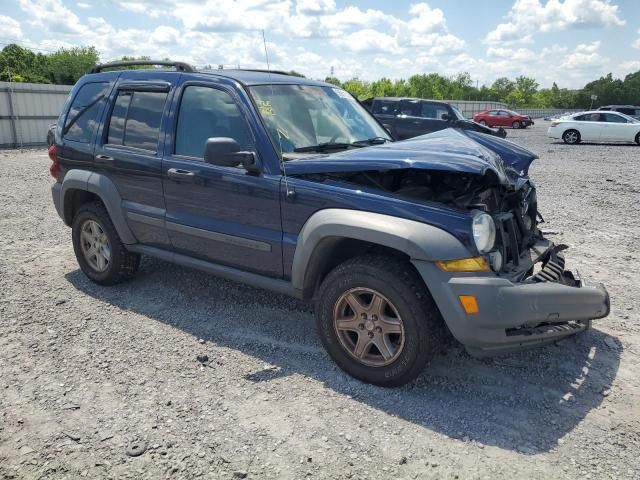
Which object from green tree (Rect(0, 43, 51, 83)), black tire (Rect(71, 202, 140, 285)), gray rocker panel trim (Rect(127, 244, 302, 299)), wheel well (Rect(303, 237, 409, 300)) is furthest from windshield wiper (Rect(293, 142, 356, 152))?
green tree (Rect(0, 43, 51, 83))

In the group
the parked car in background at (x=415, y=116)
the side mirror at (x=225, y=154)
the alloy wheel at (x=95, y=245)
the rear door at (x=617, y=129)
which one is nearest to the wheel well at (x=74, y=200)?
the alloy wheel at (x=95, y=245)

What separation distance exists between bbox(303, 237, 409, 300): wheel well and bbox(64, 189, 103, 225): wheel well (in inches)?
102

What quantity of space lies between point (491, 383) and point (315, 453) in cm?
135

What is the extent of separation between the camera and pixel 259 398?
3.38 meters

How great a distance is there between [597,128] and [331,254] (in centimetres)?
A: 2216

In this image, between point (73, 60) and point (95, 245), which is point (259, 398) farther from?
point (73, 60)

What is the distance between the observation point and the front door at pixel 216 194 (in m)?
3.82

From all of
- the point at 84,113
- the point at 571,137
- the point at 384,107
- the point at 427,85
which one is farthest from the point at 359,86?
the point at 84,113

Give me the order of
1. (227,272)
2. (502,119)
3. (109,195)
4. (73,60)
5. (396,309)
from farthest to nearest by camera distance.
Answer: (73,60)
(502,119)
(109,195)
(227,272)
(396,309)

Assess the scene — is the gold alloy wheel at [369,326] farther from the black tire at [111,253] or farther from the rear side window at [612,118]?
the rear side window at [612,118]

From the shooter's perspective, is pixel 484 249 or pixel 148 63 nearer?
pixel 484 249

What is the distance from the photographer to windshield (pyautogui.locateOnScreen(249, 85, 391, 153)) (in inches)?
156

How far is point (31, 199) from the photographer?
944 cm

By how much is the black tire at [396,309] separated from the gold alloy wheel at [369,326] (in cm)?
2
